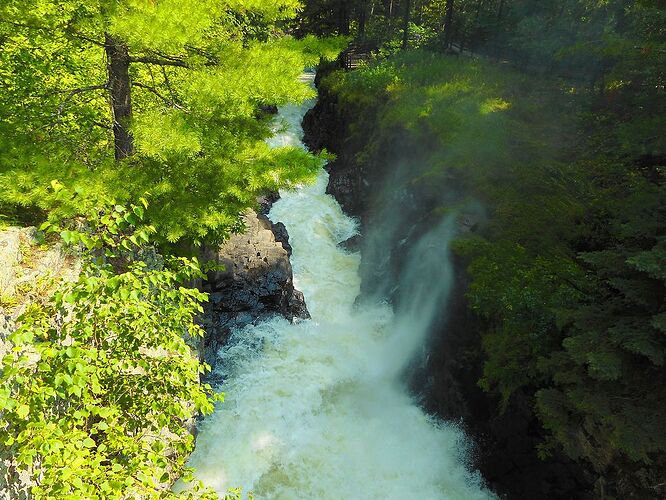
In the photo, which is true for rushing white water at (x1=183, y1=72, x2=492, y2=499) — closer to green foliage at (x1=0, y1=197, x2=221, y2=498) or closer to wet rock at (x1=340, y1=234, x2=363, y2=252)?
wet rock at (x1=340, y1=234, x2=363, y2=252)

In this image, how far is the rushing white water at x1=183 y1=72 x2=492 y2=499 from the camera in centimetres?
1003

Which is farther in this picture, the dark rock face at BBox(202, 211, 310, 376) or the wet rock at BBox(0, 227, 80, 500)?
the dark rock face at BBox(202, 211, 310, 376)

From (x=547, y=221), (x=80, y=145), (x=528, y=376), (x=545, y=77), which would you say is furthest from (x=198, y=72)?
(x=545, y=77)

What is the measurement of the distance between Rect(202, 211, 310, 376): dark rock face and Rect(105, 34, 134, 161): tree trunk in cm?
533

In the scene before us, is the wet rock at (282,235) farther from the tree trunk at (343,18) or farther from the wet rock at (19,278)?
the tree trunk at (343,18)

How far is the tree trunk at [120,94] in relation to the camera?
25.9ft

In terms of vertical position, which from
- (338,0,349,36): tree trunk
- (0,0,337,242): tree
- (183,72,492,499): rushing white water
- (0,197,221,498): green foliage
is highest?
(338,0,349,36): tree trunk

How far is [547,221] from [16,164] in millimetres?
11787

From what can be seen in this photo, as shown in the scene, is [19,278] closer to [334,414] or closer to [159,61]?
[159,61]

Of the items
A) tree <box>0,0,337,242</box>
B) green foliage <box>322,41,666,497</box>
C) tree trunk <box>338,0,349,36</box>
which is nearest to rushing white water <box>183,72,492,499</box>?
green foliage <box>322,41,666,497</box>

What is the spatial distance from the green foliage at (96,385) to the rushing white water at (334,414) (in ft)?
17.7

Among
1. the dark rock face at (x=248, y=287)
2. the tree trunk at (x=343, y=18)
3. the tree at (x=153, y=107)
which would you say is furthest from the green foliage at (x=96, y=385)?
the tree trunk at (x=343, y=18)

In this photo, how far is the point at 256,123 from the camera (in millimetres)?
8422

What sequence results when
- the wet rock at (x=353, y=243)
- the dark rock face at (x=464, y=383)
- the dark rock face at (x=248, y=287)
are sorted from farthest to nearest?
Answer: 1. the wet rock at (x=353, y=243)
2. the dark rock face at (x=248, y=287)
3. the dark rock face at (x=464, y=383)
